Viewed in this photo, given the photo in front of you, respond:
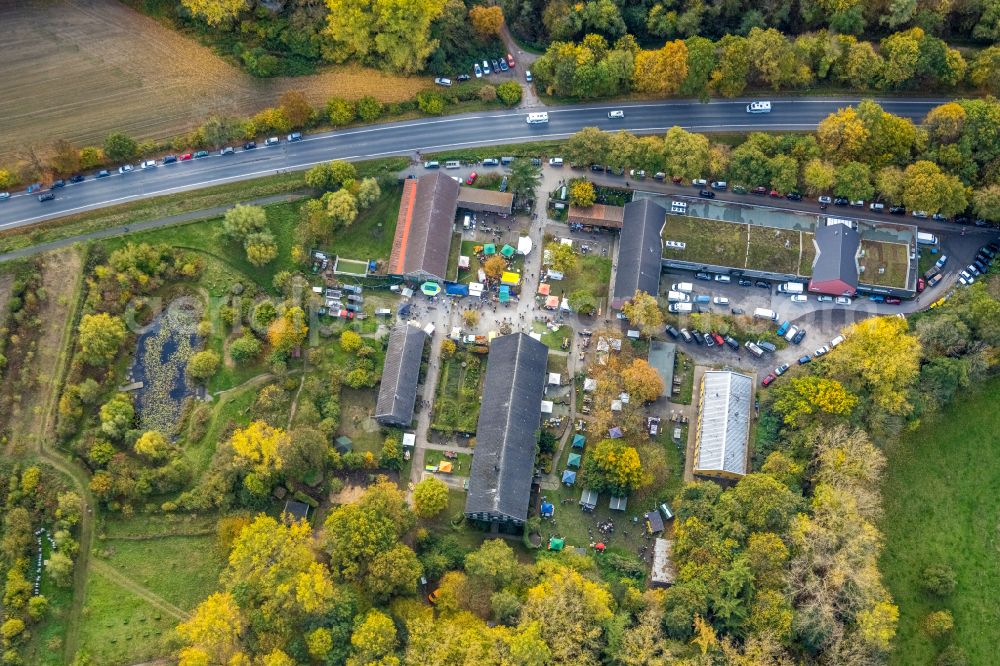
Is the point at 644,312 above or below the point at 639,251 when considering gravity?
below

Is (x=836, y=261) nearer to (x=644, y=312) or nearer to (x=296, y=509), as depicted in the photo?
(x=644, y=312)

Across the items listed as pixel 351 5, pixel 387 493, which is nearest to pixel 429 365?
pixel 387 493

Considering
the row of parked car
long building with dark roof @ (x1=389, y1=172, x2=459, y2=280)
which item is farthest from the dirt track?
long building with dark roof @ (x1=389, y1=172, x2=459, y2=280)

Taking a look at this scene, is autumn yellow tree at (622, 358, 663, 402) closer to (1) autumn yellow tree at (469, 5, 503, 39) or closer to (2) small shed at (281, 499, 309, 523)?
(2) small shed at (281, 499, 309, 523)

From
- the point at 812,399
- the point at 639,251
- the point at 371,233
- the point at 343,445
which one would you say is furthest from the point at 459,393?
the point at 812,399

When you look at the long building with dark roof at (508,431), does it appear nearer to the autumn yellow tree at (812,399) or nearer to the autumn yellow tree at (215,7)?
the autumn yellow tree at (812,399)

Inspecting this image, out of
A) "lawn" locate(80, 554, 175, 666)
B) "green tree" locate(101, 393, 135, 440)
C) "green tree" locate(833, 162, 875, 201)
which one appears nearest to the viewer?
"lawn" locate(80, 554, 175, 666)
